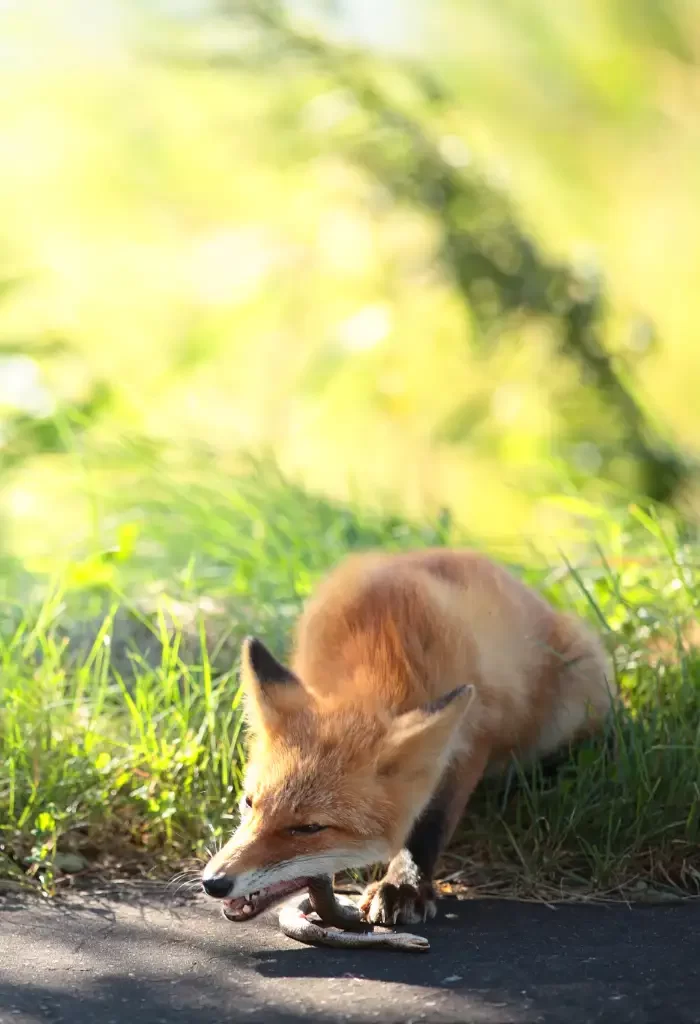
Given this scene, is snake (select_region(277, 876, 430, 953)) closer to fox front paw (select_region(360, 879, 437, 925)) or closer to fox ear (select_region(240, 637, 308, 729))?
Result: fox front paw (select_region(360, 879, 437, 925))

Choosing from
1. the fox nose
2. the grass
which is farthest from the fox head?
the grass

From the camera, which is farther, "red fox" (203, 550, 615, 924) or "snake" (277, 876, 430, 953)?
"snake" (277, 876, 430, 953)

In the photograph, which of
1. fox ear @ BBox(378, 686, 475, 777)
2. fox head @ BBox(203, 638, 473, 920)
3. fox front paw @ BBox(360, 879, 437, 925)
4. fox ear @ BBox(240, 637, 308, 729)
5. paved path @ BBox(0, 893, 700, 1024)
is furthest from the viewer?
fox front paw @ BBox(360, 879, 437, 925)

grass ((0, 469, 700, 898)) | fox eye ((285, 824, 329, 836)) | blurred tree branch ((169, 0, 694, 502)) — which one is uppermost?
blurred tree branch ((169, 0, 694, 502))

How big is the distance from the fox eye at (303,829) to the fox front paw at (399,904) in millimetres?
444

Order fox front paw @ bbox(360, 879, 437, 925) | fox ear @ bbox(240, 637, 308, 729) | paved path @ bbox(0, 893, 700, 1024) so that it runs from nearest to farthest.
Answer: paved path @ bbox(0, 893, 700, 1024) → fox ear @ bbox(240, 637, 308, 729) → fox front paw @ bbox(360, 879, 437, 925)

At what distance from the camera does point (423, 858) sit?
2707 mm

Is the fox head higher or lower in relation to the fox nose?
higher

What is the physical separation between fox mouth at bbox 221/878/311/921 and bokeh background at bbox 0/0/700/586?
1.82 m

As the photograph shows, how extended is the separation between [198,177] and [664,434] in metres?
4.06

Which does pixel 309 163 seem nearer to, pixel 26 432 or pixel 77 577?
pixel 26 432

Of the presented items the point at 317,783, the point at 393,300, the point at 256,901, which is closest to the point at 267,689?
the point at 317,783

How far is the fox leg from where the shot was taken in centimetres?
261

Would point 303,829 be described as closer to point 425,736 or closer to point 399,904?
point 425,736
